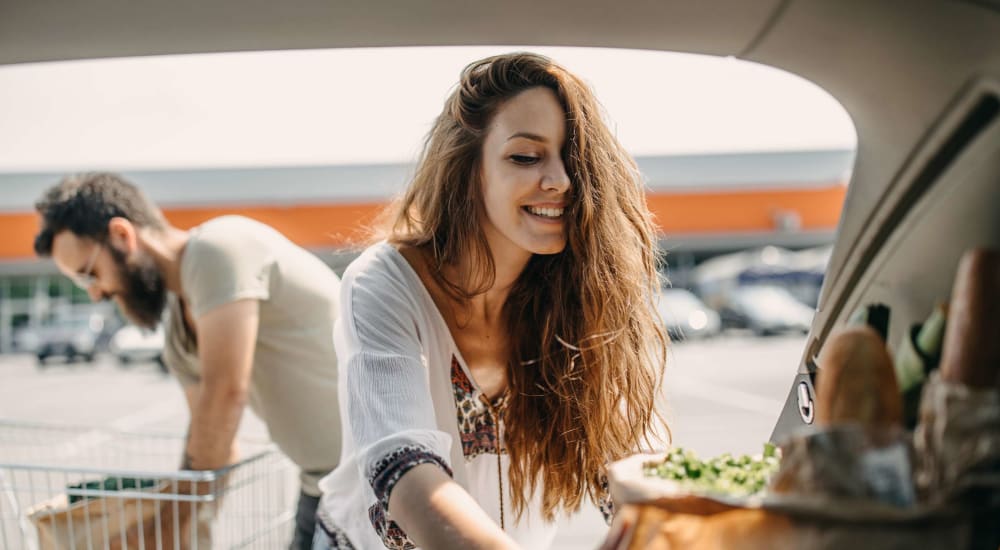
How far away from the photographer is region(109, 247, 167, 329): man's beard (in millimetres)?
2338

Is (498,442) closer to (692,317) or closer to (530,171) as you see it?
(530,171)

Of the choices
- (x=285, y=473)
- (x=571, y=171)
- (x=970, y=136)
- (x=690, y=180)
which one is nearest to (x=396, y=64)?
(x=571, y=171)

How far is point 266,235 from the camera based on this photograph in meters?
2.31

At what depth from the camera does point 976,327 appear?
2.51 feet

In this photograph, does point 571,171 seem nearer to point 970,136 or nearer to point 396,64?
point 396,64

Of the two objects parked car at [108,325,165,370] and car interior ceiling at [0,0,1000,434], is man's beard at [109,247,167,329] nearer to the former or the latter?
car interior ceiling at [0,0,1000,434]

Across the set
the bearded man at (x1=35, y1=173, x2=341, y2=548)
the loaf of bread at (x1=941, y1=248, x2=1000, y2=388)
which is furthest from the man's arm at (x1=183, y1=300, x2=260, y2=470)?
the loaf of bread at (x1=941, y1=248, x2=1000, y2=388)

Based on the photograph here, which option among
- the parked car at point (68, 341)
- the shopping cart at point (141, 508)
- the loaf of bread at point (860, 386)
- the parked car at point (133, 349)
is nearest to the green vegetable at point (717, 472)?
the loaf of bread at point (860, 386)

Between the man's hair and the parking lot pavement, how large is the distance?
149 inches

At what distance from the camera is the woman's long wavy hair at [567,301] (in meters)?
1.56

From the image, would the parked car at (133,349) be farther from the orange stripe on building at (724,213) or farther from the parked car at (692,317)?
the parked car at (692,317)

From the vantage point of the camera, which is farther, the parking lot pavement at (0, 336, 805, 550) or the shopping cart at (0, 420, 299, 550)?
the parking lot pavement at (0, 336, 805, 550)

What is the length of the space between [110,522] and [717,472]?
1.67 metres

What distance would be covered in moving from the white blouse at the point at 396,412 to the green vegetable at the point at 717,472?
0.34 m
